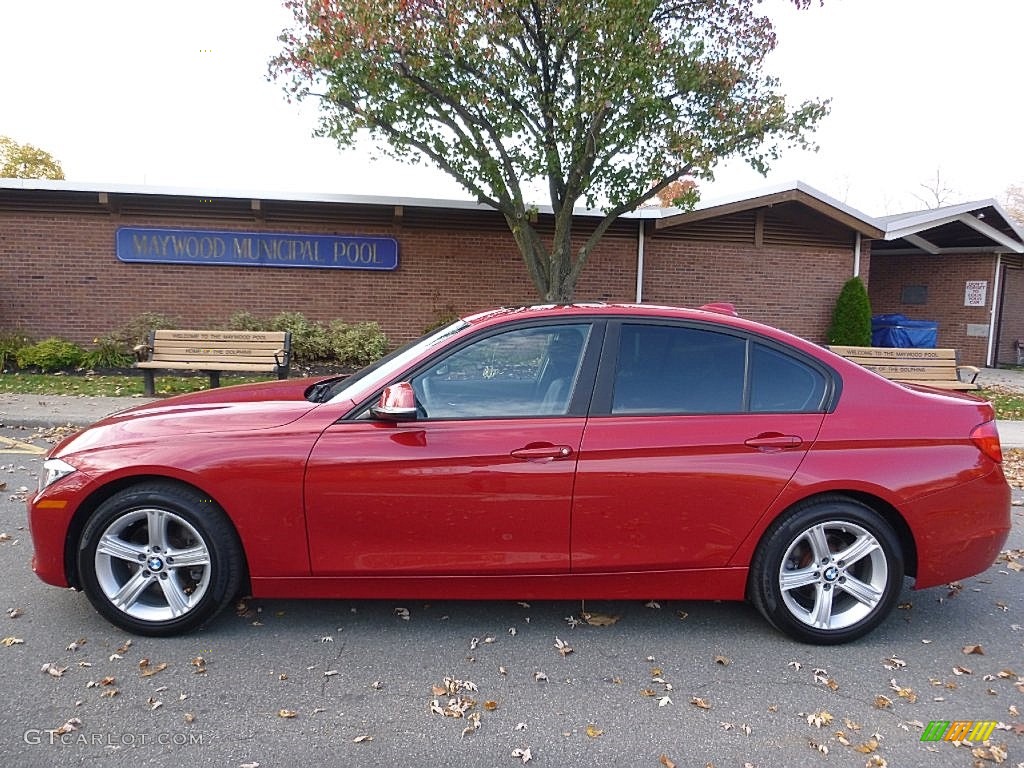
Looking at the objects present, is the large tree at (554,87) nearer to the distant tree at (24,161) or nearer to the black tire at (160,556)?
the black tire at (160,556)

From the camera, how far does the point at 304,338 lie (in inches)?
486

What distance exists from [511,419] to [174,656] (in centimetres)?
178

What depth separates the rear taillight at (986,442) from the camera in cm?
333

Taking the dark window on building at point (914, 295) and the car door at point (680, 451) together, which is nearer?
the car door at point (680, 451)

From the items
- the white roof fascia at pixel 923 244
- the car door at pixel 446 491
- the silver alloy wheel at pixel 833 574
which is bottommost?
the silver alloy wheel at pixel 833 574

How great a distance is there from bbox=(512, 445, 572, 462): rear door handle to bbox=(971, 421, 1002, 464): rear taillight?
194cm

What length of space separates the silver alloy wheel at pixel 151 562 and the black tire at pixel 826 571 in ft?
8.30

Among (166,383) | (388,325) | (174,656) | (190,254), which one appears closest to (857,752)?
(174,656)

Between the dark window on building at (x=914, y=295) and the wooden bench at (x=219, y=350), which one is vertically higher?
the dark window on building at (x=914, y=295)

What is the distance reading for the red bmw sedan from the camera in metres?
3.10

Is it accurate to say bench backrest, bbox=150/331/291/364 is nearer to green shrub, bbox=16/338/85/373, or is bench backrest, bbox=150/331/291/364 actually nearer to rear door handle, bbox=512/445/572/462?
green shrub, bbox=16/338/85/373

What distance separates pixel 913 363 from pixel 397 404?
955 cm

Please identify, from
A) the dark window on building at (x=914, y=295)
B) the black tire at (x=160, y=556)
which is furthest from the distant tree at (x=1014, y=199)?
the black tire at (x=160, y=556)

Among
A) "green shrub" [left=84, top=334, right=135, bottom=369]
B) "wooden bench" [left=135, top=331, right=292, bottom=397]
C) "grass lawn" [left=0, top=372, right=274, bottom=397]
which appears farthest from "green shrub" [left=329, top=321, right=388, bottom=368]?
"green shrub" [left=84, top=334, right=135, bottom=369]
